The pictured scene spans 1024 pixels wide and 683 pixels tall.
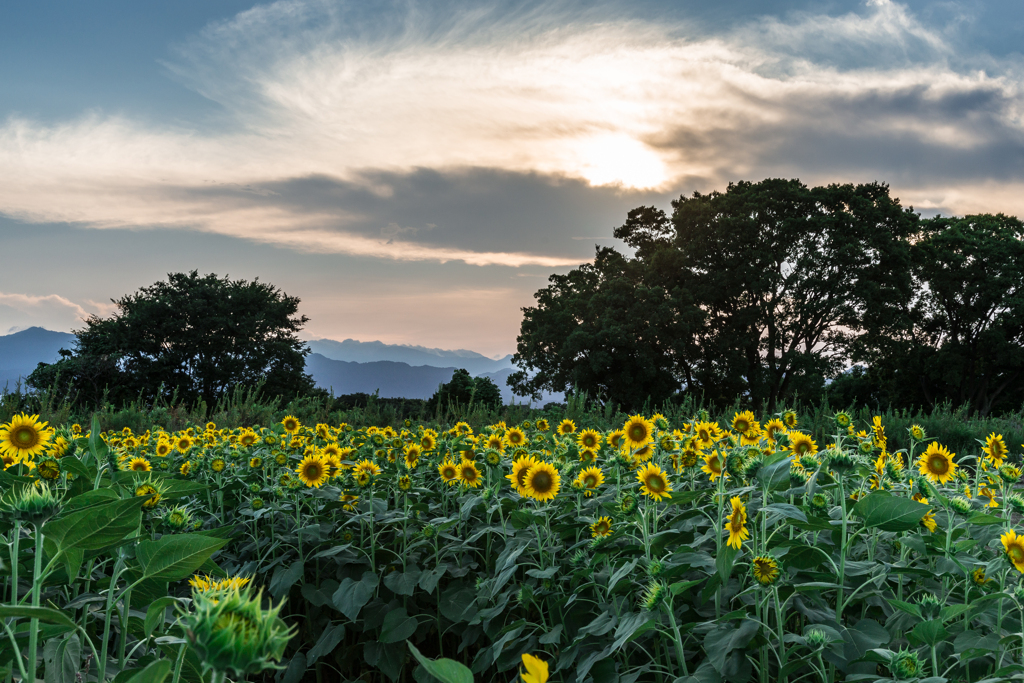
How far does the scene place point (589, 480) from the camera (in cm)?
225

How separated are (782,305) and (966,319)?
8.13m

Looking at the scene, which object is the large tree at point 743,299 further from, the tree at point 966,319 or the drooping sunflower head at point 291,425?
the drooping sunflower head at point 291,425

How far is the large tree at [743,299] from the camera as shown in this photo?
2150 cm

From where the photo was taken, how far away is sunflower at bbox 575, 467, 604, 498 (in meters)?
2.24

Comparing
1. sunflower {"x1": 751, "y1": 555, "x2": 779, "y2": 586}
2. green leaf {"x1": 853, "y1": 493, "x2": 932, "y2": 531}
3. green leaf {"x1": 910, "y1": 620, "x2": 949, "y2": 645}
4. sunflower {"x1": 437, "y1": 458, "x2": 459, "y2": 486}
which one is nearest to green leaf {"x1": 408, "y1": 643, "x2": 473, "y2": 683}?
sunflower {"x1": 751, "y1": 555, "x2": 779, "y2": 586}

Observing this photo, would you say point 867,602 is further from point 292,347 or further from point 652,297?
point 292,347

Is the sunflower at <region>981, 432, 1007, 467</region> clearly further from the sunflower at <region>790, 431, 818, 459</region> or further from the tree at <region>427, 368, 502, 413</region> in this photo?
the tree at <region>427, 368, 502, 413</region>

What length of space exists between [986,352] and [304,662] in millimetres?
29345

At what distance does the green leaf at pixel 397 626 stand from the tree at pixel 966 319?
2482cm

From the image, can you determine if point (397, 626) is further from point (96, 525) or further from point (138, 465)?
point (96, 525)

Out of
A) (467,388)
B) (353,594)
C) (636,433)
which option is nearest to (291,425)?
(353,594)

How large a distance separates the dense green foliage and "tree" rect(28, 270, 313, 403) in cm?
1297

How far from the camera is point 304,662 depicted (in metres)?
2.45

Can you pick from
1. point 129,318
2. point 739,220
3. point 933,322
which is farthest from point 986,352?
point 129,318
